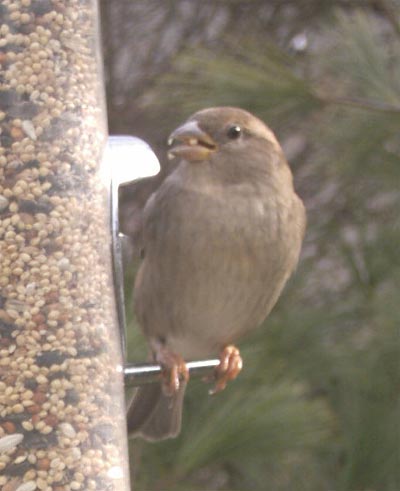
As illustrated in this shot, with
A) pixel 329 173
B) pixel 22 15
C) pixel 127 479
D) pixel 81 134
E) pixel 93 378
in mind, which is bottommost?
pixel 329 173

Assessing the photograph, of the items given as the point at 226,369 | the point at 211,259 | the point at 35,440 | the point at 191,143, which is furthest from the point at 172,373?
the point at 35,440

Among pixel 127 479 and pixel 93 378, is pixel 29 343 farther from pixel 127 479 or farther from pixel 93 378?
pixel 127 479

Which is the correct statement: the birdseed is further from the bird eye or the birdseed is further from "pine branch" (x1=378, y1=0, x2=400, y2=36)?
"pine branch" (x1=378, y1=0, x2=400, y2=36)

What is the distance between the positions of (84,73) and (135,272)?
0.98 metres

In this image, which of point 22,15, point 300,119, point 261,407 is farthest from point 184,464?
point 22,15

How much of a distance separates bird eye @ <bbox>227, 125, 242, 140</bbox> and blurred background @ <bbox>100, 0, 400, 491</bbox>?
0.71 feet

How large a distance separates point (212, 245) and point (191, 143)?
0.19 meters

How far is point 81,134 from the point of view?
210 cm

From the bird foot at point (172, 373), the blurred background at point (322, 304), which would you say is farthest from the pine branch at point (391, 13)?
the bird foot at point (172, 373)

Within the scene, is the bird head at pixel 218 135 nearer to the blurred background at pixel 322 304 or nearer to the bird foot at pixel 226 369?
the blurred background at pixel 322 304

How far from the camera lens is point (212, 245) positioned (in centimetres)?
279

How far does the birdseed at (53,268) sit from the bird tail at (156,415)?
566mm

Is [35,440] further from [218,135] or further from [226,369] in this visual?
[218,135]

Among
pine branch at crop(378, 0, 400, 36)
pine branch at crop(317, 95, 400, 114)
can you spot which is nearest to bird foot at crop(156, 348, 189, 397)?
pine branch at crop(317, 95, 400, 114)
